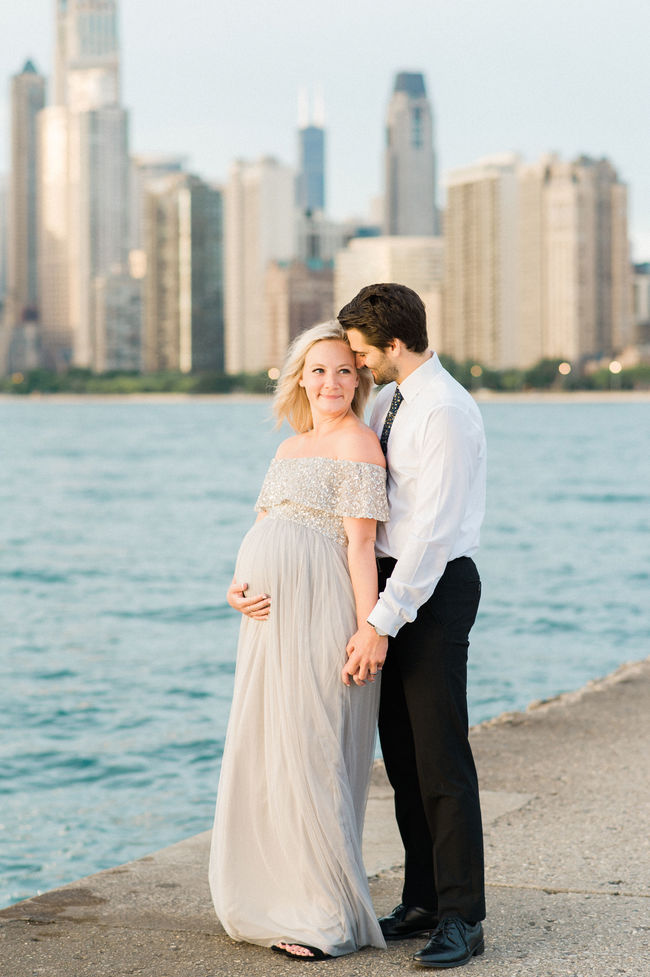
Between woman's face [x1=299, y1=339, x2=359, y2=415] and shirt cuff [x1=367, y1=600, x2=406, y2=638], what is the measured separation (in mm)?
581

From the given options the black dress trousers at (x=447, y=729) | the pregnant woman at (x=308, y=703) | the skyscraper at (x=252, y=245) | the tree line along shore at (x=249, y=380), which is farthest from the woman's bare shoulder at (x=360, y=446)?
the skyscraper at (x=252, y=245)

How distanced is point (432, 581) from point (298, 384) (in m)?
0.73

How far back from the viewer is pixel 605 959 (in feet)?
11.3

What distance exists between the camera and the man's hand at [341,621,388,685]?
11.4 ft

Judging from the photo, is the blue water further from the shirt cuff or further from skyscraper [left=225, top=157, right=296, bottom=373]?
skyscraper [left=225, top=157, right=296, bottom=373]

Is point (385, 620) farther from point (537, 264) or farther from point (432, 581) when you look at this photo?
point (537, 264)

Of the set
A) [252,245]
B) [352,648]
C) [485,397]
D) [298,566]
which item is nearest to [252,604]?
[298,566]

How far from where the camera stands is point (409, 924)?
12.2 ft

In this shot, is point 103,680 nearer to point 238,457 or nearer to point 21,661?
point 21,661

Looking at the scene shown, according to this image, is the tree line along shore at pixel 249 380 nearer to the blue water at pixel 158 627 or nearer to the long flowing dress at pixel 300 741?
the blue water at pixel 158 627

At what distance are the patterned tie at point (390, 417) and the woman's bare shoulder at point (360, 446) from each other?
0.15ft

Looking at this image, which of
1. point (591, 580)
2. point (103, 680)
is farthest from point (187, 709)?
point (591, 580)

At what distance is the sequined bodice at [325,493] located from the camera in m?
3.54

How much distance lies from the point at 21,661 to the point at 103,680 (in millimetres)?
1397
